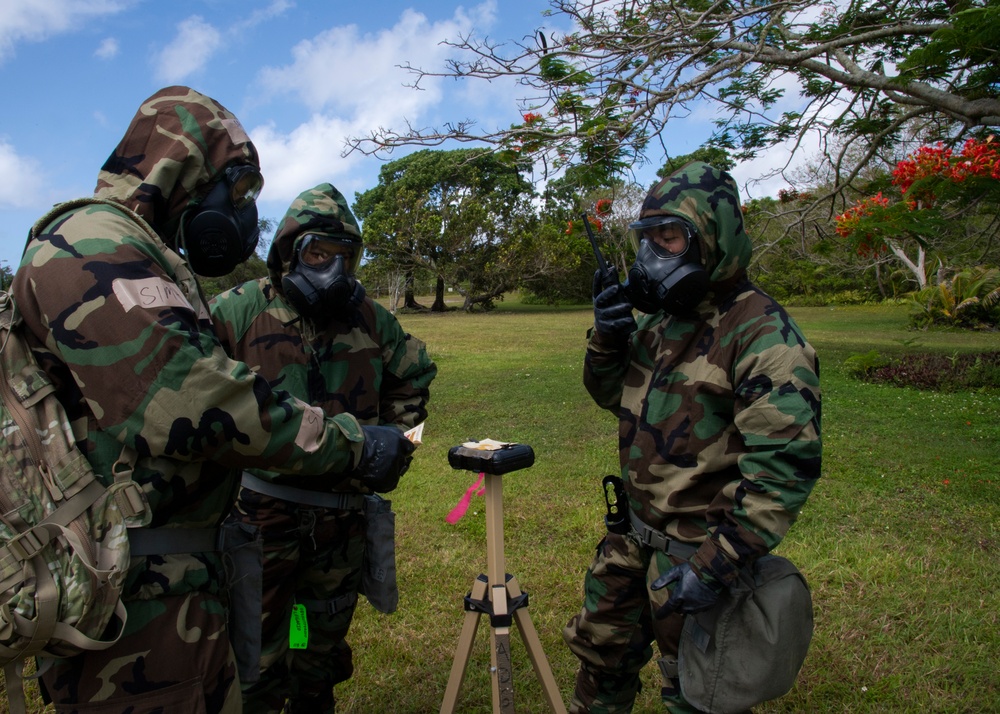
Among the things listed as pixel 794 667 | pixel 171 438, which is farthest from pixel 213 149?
pixel 794 667

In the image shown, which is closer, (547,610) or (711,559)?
(711,559)

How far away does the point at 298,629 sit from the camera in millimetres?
2781

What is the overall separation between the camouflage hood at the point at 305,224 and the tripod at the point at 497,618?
3.69ft

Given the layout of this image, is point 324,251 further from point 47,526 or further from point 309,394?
point 47,526

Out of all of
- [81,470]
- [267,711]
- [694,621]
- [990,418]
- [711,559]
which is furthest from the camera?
[990,418]

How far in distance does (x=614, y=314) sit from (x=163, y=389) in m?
1.69

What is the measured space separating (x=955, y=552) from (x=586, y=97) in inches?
198

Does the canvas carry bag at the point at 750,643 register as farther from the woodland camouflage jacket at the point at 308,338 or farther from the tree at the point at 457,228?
the tree at the point at 457,228

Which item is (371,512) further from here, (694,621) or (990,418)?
(990,418)

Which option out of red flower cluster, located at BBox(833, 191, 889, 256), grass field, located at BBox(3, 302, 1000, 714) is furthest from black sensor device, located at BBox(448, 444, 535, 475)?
red flower cluster, located at BBox(833, 191, 889, 256)

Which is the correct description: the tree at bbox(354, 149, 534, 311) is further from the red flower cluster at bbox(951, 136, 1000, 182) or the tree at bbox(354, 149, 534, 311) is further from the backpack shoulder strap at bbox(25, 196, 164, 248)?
the backpack shoulder strap at bbox(25, 196, 164, 248)

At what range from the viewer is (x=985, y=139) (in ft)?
23.5

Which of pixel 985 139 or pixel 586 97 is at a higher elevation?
pixel 586 97

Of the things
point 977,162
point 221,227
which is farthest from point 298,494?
point 977,162
